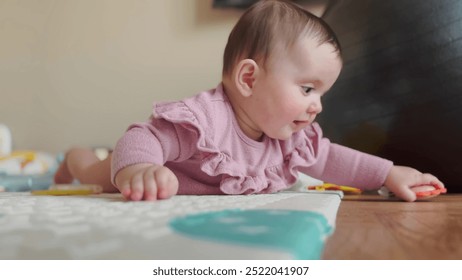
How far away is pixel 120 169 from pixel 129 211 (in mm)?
173

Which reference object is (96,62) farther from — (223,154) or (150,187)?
(150,187)

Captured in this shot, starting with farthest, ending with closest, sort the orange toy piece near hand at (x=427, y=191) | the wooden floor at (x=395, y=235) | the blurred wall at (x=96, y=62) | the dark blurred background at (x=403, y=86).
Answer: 1. the blurred wall at (x=96, y=62)
2. the dark blurred background at (x=403, y=86)
3. the orange toy piece near hand at (x=427, y=191)
4. the wooden floor at (x=395, y=235)

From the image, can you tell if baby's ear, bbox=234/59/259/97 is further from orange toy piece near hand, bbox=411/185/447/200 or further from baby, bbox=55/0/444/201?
orange toy piece near hand, bbox=411/185/447/200

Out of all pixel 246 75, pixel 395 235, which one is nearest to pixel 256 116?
pixel 246 75

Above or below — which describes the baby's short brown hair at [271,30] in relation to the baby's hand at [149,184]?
above

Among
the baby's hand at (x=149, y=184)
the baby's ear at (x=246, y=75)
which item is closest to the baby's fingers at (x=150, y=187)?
the baby's hand at (x=149, y=184)

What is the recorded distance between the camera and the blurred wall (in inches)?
58.3

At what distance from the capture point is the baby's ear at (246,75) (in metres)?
0.73

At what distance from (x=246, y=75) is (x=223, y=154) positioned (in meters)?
0.13

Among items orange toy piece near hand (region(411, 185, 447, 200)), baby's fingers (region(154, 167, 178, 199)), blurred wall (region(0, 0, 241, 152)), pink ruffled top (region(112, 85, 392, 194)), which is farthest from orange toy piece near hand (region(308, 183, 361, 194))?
blurred wall (region(0, 0, 241, 152))

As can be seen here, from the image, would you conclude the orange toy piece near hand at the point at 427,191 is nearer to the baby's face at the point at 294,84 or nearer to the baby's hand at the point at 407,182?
the baby's hand at the point at 407,182

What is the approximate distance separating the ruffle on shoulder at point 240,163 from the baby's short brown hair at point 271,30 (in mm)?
131

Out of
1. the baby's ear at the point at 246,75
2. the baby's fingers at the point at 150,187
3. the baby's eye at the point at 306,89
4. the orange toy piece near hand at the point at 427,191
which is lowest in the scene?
the orange toy piece near hand at the point at 427,191
